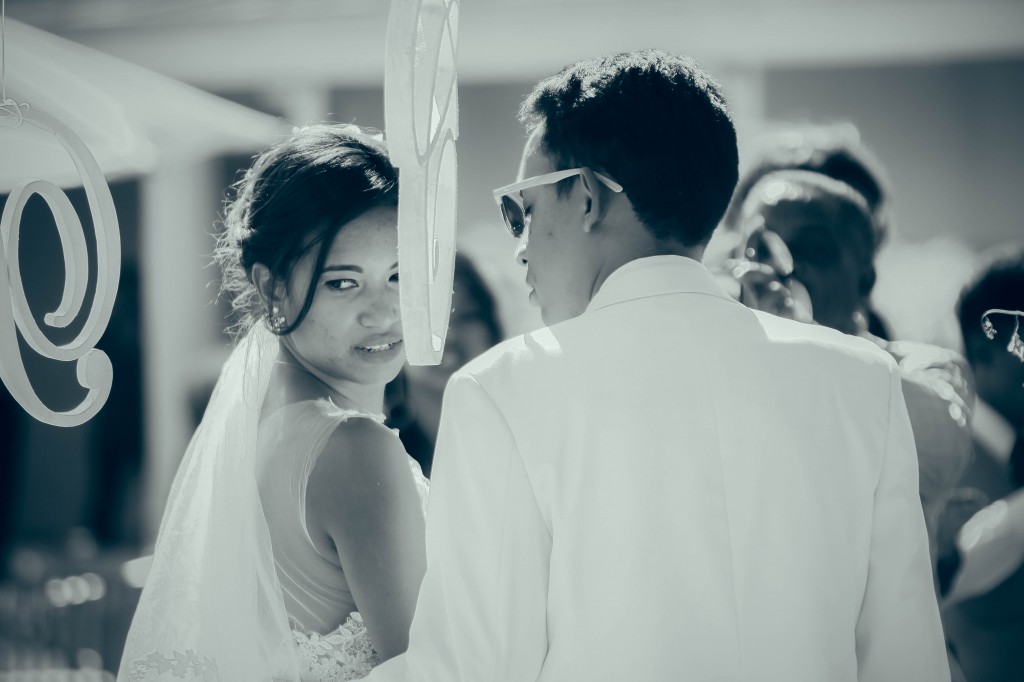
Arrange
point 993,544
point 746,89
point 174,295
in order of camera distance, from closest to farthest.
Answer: point 993,544
point 746,89
point 174,295

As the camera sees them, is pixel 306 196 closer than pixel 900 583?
No

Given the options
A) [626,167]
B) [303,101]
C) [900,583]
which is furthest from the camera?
[303,101]

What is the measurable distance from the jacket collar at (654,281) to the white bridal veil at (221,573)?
85 cm

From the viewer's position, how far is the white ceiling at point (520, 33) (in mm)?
6219

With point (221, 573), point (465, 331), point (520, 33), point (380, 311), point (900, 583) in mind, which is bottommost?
point (221, 573)

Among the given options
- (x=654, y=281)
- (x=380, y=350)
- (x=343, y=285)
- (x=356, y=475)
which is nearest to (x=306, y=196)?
(x=343, y=285)

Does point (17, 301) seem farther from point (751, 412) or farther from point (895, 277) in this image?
point (895, 277)

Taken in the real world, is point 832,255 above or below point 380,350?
above

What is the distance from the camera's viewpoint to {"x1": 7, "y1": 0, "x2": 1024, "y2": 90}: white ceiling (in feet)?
20.4

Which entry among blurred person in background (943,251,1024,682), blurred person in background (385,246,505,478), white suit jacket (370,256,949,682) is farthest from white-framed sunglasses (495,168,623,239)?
blurred person in background (385,246,505,478)

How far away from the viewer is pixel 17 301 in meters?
1.92

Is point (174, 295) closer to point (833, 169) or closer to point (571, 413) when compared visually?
point (833, 169)

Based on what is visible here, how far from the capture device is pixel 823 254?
268 cm

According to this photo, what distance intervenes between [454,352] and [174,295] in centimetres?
444
